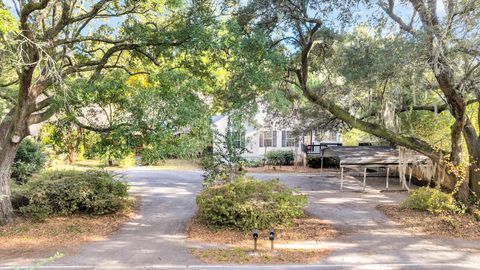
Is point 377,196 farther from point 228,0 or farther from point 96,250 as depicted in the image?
point 96,250

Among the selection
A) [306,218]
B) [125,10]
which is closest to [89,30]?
[125,10]

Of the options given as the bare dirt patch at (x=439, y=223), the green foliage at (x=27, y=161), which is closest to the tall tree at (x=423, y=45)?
the bare dirt patch at (x=439, y=223)

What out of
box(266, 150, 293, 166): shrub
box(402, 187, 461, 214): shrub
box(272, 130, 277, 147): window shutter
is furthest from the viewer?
box(272, 130, 277, 147): window shutter

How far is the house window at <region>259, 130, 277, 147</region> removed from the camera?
1166 inches

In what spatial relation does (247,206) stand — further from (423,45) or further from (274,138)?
(274,138)

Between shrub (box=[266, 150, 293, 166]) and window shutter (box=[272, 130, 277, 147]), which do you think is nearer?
shrub (box=[266, 150, 293, 166])

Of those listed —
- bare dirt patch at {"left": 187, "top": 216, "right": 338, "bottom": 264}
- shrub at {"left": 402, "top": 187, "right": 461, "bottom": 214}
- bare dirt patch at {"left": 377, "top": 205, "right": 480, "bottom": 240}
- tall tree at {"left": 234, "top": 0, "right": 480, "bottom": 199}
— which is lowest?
bare dirt patch at {"left": 187, "top": 216, "right": 338, "bottom": 264}

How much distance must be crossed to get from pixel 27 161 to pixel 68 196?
7.27m

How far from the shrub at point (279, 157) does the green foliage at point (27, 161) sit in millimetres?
15117

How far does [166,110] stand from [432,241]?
8092 millimetres

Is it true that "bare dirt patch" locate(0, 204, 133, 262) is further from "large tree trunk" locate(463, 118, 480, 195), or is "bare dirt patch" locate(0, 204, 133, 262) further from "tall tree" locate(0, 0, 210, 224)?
"large tree trunk" locate(463, 118, 480, 195)

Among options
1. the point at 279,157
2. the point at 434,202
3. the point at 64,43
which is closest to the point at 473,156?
the point at 434,202

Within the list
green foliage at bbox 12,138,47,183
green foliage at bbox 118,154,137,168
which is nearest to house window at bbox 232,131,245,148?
green foliage at bbox 12,138,47,183

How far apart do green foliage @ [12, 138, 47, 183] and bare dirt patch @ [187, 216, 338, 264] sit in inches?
380
